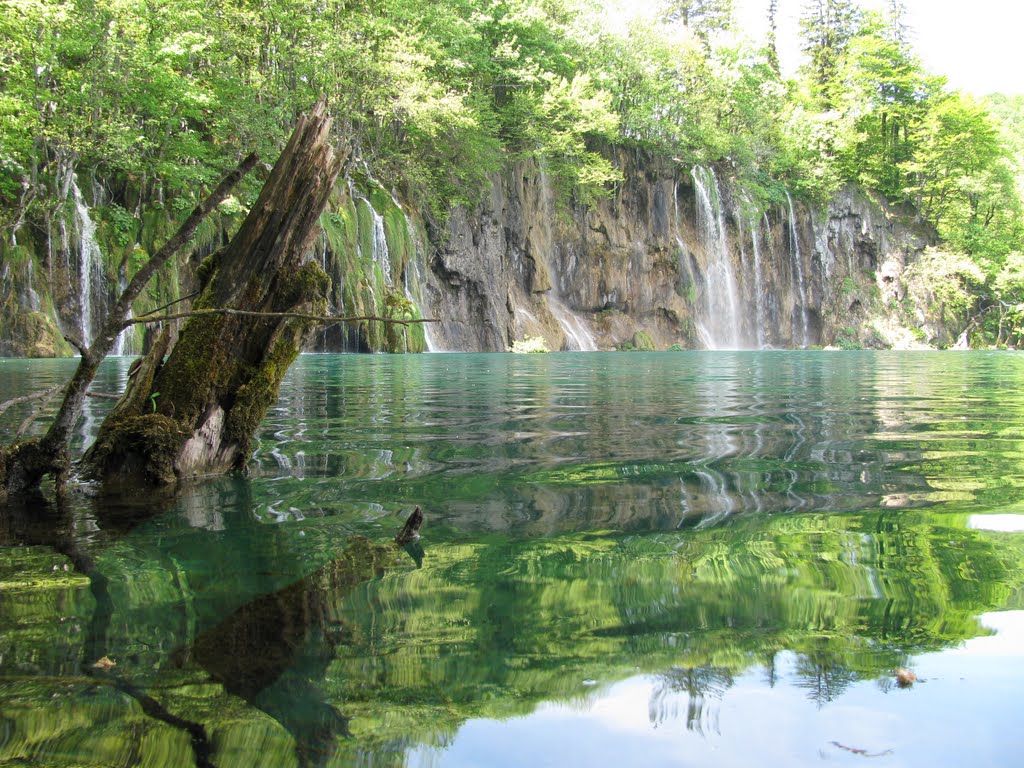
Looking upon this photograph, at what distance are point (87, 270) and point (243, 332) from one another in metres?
22.3

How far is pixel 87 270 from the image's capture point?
23484 millimetres

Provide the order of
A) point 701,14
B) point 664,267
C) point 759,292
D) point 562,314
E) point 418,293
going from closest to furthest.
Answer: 1. point 418,293
2. point 562,314
3. point 664,267
4. point 759,292
5. point 701,14

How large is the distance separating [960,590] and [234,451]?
12.9 ft

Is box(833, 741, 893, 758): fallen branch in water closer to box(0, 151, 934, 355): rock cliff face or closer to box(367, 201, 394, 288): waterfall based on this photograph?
box(0, 151, 934, 355): rock cliff face

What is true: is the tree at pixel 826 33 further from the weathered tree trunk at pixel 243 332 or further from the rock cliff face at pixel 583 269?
the weathered tree trunk at pixel 243 332

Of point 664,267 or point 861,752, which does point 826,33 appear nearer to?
Answer: point 664,267

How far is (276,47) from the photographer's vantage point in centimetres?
2670

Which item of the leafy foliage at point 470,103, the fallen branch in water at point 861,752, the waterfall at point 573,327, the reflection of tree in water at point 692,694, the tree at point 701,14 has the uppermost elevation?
the tree at point 701,14

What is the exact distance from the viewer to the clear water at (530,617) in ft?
5.09

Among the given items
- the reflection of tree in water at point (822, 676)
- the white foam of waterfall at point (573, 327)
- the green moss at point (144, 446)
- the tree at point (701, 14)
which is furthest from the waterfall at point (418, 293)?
the tree at point (701, 14)

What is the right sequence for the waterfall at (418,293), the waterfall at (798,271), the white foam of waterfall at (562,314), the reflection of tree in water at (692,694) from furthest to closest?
the waterfall at (798,271), the white foam of waterfall at (562,314), the waterfall at (418,293), the reflection of tree in water at (692,694)

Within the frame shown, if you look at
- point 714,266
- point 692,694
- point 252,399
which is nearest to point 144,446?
point 252,399

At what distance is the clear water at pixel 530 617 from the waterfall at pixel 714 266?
40.0 meters

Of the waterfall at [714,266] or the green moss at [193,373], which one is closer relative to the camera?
the green moss at [193,373]
